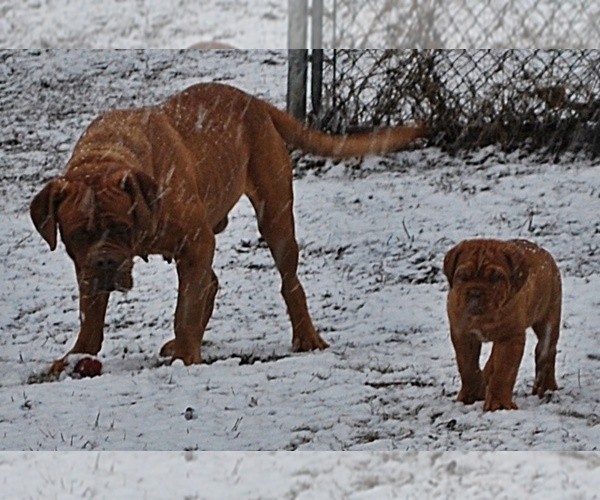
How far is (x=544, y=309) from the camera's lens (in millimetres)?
3150

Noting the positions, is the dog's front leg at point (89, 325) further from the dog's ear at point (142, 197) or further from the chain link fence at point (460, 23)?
the chain link fence at point (460, 23)

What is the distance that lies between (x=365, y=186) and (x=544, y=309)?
1.29ft

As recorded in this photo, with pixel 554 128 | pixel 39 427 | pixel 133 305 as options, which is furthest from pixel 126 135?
pixel 554 128

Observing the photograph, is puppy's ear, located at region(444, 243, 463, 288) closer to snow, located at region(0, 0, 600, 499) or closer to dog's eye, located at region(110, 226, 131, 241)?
snow, located at region(0, 0, 600, 499)

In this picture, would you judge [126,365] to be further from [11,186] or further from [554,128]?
[554,128]

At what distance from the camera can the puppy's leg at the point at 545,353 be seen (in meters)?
3.15

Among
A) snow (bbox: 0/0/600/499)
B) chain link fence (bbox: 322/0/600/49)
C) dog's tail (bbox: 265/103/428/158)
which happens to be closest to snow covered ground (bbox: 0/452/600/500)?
snow (bbox: 0/0/600/499)

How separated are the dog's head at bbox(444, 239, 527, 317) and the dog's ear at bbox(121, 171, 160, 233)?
0.52 meters

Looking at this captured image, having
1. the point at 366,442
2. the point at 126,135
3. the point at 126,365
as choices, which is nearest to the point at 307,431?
the point at 366,442

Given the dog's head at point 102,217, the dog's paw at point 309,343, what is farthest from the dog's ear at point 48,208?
the dog's paw at point 309,343

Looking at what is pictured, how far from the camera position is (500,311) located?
10.1 feet

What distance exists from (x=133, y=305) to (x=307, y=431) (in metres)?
0.38

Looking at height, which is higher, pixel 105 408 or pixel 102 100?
pixel 102 100

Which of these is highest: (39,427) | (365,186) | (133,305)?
(365,186)
